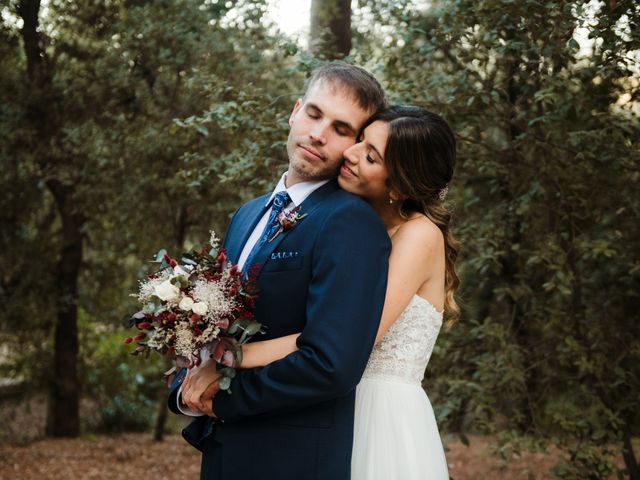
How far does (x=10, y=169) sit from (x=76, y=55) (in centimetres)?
144

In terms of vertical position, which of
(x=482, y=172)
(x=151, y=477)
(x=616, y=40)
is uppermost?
(x=616, y=40)

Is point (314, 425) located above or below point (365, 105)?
below

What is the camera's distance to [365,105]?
2867 mm

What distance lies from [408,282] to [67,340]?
9.03 meters

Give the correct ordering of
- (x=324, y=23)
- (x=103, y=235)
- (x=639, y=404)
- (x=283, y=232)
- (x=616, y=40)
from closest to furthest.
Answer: (x=283, y=232)
(x=616, y=40)
(x=639, y=404)
(x=324, y=23)
(x=103, y=235)

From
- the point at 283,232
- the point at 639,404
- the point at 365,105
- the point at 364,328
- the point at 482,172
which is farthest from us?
the point at 482,172

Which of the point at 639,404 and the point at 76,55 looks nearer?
the point at 639,404

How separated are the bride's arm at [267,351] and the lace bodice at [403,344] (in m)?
0.55

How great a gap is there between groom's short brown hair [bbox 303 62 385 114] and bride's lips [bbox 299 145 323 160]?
0.82 feet

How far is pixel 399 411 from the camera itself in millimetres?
2779

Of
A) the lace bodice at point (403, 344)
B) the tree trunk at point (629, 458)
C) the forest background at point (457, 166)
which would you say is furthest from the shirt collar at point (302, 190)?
the tree trunk at point (629, 458)

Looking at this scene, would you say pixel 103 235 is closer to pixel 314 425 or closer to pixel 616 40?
pixel 616 40

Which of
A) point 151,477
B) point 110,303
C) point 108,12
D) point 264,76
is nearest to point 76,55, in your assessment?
point 108,12

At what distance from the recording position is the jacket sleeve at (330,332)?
2.23 m
